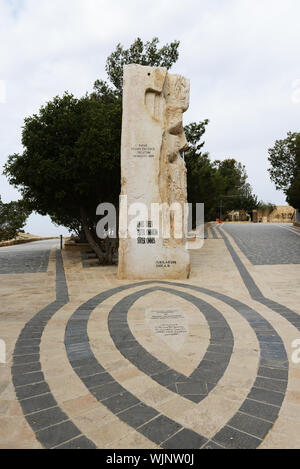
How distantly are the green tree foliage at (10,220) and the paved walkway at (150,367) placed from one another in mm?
21873

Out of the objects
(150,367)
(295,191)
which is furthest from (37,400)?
(295,191)

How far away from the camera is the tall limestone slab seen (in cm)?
809

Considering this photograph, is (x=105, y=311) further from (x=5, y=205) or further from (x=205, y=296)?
(x=5, y=205)

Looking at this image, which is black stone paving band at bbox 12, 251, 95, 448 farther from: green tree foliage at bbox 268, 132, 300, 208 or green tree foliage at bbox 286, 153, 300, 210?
green tree foliage at bbox 268, 132, 300, 208

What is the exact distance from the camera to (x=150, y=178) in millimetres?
8172

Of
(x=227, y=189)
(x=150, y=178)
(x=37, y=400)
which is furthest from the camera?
(x=227, y=189)

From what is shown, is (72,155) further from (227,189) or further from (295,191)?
(227,189)

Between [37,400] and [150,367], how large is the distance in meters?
1.25

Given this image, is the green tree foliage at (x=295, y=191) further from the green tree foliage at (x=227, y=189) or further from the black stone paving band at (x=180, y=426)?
the black stone paving band at (x=180, y=426)

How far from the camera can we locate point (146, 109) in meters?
8.10

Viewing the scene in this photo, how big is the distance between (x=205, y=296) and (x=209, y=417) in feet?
12.9

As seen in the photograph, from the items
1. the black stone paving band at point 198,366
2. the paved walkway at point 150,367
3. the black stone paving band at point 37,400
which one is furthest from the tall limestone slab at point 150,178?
the black stone paving band at point 37,400

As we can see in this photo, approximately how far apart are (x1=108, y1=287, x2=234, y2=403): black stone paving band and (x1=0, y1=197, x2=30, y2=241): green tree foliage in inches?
965

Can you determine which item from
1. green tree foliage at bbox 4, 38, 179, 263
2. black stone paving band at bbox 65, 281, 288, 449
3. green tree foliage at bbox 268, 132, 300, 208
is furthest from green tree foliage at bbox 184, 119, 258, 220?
black stone paving band at bbox 65, 281, 288, 449
